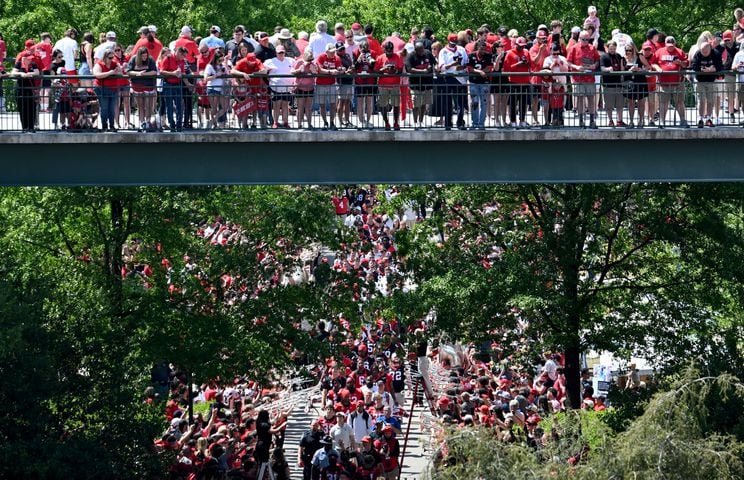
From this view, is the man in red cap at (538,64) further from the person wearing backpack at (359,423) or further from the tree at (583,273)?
the person wearing backpack at (359,423)

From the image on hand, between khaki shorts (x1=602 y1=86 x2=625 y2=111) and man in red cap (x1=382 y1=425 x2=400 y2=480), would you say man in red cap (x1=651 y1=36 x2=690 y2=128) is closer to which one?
khaki shorts (x1=602 y1=86 x2=625 y2=111)

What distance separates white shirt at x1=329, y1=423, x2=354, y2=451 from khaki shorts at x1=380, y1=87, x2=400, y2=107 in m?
6.57

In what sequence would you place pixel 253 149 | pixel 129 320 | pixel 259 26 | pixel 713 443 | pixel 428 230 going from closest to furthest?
pixel 713 443, pixel 253 149, pixel 129 320, pixel 428 230, pixel 259 26

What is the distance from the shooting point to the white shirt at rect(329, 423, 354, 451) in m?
27.6

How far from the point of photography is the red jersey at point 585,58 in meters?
24.9

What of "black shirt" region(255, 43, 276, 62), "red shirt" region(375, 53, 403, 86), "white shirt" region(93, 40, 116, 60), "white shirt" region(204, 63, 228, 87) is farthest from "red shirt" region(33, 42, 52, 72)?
"red shirt" region(375, 53, 403, 86)

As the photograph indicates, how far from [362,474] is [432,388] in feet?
16.2

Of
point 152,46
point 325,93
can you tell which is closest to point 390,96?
point 325,93

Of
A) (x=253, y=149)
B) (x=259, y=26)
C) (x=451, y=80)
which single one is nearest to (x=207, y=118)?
(x=253, y=149)

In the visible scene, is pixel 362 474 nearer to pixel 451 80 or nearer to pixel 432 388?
pixel 432 388

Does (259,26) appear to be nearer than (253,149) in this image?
No

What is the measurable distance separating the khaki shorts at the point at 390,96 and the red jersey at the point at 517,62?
75.8 inches

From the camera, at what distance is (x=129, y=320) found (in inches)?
1118

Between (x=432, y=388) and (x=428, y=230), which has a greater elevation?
(x=428, y=230)
